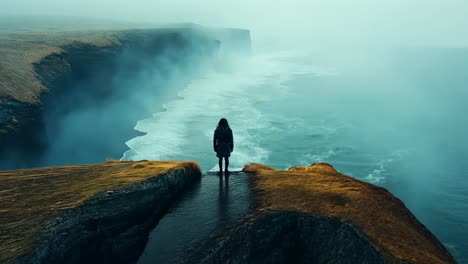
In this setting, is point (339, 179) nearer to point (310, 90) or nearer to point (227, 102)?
point (227, 102)

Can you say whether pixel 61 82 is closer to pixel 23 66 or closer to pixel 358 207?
pixel 23 66

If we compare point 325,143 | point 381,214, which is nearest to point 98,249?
point 381,214

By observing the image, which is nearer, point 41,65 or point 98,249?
point 98,249

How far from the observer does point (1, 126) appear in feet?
153

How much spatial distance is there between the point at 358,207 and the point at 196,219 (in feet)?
27.3

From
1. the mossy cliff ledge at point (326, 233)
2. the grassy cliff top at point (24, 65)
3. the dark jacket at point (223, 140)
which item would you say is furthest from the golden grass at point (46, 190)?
the grassy cliff top at point (24, 65)

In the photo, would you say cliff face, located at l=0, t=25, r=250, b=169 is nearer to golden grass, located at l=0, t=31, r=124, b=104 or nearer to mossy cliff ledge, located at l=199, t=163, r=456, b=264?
golden grass, located at l=0, t=31, r=124, b=104

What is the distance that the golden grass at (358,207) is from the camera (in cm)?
1571

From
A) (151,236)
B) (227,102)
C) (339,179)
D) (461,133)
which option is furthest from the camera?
(227,102)

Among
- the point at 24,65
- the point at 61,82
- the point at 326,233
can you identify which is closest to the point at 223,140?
the point at 326,233

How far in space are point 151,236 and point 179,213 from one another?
222 cm

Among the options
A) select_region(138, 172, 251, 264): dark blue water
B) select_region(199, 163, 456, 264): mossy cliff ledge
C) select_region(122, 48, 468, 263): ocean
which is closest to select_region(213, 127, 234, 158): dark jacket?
select_region(138, 172, 251, 264): dark blue water

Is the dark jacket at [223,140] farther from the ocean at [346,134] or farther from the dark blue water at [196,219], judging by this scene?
the ocean at [346,134]

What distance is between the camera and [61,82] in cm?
7381
